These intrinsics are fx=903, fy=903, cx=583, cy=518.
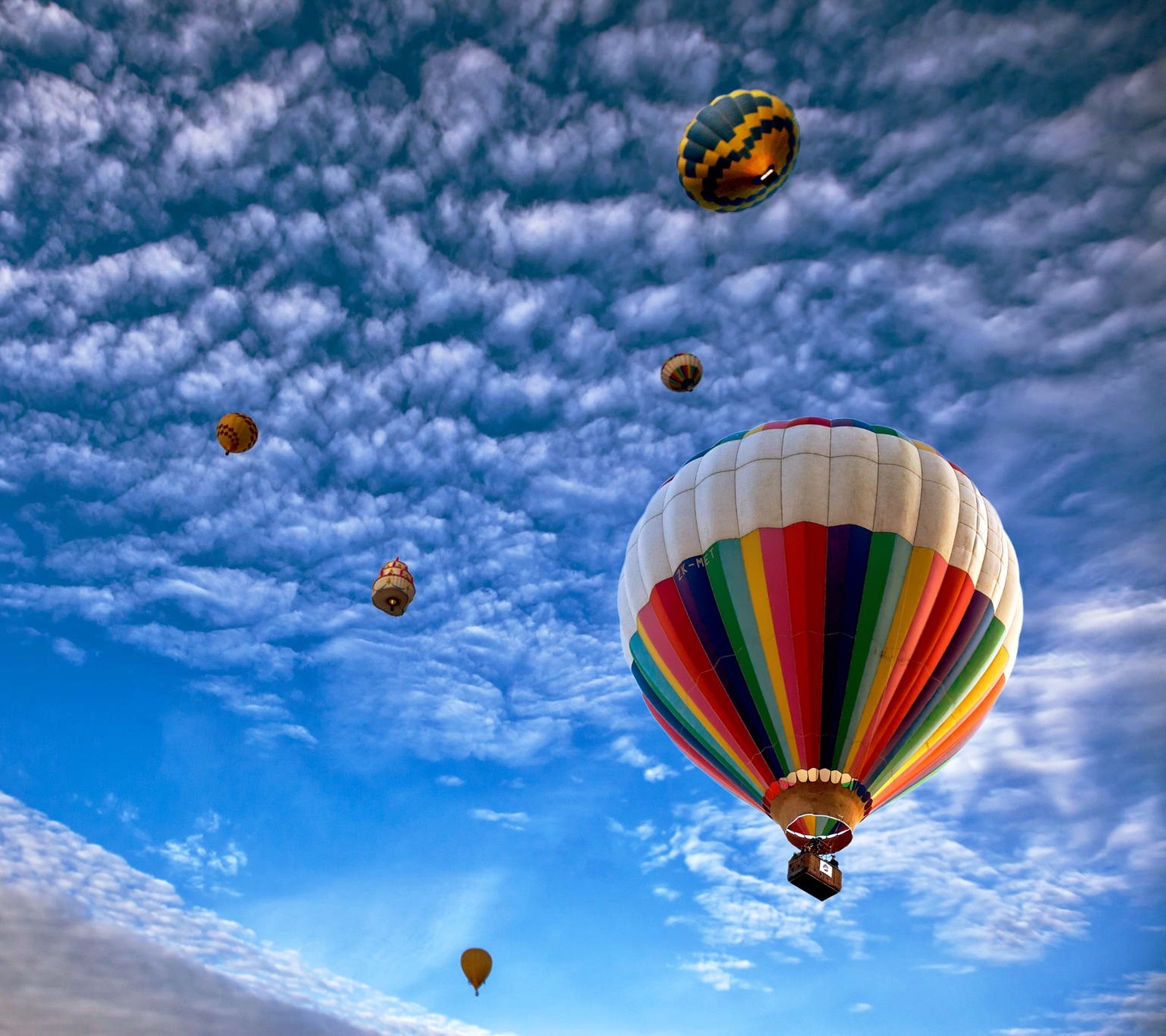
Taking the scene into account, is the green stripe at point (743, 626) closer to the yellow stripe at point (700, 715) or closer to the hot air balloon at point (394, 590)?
the yellow stripe at point (700, 715)

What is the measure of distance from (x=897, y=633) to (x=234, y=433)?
584 inches

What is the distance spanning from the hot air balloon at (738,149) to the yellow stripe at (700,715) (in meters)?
8.57

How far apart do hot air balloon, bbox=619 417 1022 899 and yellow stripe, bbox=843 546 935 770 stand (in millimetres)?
25

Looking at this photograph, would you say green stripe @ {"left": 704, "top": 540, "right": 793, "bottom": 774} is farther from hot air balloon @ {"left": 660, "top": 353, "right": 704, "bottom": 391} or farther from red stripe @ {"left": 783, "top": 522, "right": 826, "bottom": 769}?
hot air balloon @ {"left": 660, "top": 353, "right": 704, "bottom": 391}

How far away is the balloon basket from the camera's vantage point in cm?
1466

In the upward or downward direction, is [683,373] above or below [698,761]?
above

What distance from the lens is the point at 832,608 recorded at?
623 inches

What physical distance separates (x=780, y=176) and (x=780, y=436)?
4985 mm

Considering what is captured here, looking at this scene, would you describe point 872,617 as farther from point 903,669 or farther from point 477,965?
point 477,965

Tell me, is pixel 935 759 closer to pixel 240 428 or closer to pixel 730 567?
pixel 730 567

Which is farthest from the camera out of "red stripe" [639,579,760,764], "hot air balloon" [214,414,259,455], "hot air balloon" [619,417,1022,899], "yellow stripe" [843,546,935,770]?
"hot air balloon" [214,414,259,455]

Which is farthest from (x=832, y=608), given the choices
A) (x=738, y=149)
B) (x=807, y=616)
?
(x=738, y=149)

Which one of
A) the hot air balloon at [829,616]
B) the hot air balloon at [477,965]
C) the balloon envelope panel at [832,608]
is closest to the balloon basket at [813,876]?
A: the hot air balloon at [829,616]

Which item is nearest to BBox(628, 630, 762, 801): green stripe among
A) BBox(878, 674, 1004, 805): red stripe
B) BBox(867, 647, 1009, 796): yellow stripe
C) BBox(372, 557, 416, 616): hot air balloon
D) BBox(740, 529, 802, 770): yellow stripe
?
BBox(740, 529, 802, 770): yellow stripe
